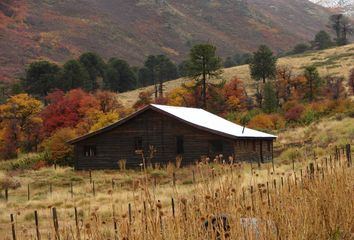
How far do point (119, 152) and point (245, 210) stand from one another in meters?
32.4

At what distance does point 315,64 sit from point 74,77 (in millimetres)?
42246

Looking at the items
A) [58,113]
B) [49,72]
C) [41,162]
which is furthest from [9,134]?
[49,72]

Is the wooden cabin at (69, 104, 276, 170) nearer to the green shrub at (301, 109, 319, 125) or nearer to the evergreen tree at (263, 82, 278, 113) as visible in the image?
the green shrub at (301, 109, 319, 125)

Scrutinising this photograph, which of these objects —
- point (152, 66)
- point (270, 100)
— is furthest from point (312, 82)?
point (152, 66)

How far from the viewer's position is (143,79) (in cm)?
11219

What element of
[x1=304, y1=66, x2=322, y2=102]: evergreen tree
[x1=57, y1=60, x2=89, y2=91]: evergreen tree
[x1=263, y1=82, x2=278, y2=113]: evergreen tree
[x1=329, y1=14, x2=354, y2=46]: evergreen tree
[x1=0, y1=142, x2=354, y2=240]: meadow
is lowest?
[x1=0, y1=142, x2=354, y2=240]: meadow

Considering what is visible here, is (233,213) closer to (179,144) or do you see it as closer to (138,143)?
(179,144)

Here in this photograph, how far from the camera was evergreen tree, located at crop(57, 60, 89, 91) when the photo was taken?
81.9 meters

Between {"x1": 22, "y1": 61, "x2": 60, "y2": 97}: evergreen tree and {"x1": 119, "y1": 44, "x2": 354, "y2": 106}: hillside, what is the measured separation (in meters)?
11.4

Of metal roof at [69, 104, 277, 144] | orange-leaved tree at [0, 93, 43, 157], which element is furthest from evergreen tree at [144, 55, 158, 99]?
metal roof at [69, 104, 277, 144]

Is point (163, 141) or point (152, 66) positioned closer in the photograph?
point (163, 141)

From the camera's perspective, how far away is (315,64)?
3794 inches

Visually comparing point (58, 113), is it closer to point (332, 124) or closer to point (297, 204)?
point (332, 124)

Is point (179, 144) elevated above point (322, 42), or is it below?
below
